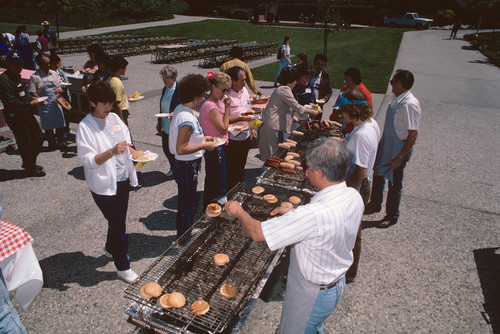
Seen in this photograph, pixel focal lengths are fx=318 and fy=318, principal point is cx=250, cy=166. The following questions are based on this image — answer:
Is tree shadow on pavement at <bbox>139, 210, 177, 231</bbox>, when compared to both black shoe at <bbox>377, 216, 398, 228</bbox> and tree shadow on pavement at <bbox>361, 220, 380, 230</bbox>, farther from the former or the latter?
black shoe at <bbox>377, 216, 398, 228</bbox>

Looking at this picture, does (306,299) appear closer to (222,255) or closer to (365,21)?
(222,255)

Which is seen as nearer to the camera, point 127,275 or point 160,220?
point 127,275

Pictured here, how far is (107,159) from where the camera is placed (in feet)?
11.3

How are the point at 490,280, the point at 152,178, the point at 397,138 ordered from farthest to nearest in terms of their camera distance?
the point at 152,178 → the point at 397,138 → the point at 490,280

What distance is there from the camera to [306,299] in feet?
8.03

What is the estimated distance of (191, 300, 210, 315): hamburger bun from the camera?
2686 mm

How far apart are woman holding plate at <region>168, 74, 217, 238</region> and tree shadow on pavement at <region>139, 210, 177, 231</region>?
1059 mm

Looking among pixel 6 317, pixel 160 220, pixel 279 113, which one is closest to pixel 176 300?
pixel 6 317

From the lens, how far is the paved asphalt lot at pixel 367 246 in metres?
3.79

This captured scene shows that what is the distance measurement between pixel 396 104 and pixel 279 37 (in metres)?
32.2

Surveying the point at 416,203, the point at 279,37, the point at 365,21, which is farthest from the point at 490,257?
the point at 365,21

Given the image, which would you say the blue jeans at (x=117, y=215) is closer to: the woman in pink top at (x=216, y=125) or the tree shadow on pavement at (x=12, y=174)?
the woman in pink top at (x=216, y=125)

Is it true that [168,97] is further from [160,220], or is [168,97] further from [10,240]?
[10,240]

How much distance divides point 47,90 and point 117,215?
5.00 m
